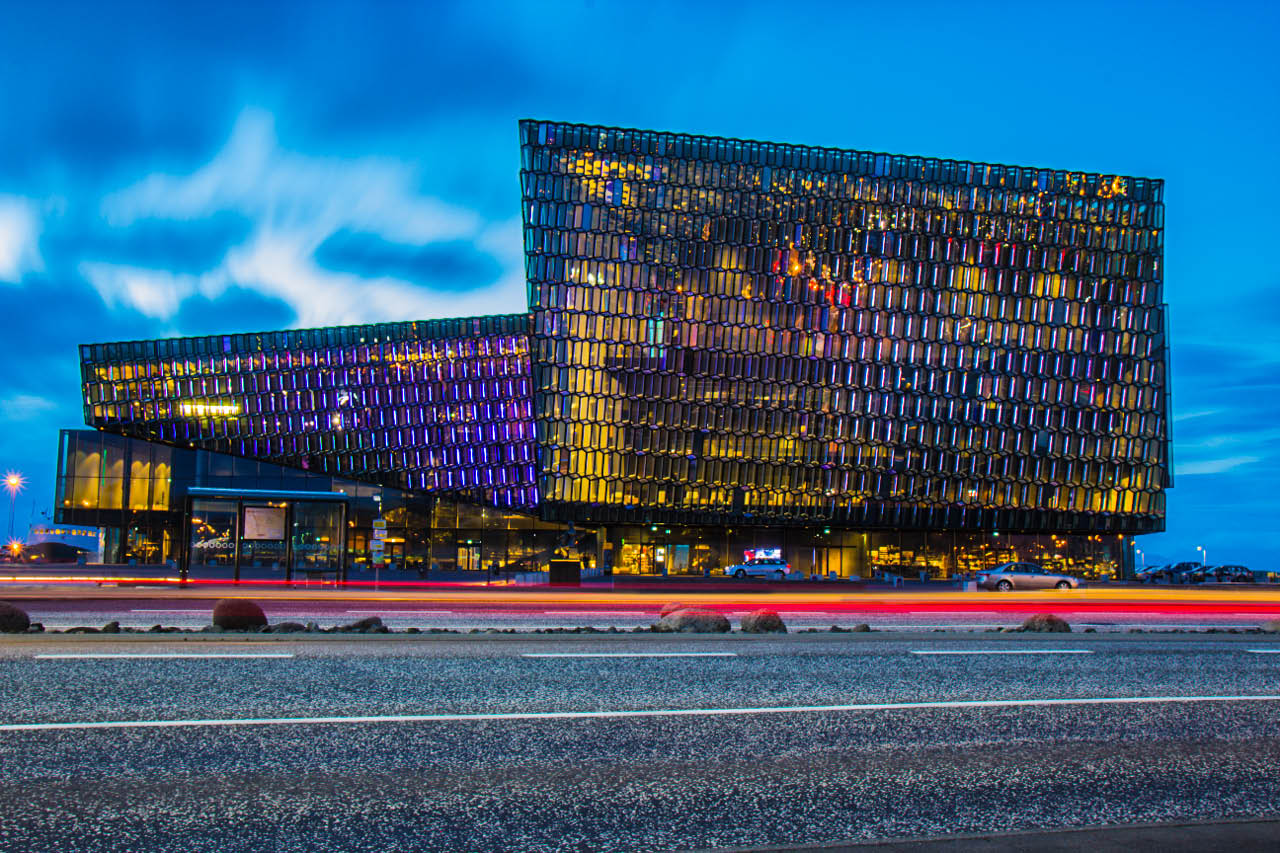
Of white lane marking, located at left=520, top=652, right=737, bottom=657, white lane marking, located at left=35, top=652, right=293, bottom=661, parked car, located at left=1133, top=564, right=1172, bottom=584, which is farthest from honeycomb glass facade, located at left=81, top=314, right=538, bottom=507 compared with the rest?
white lane marking, located at left=35, top=652, right=293, bottom=661

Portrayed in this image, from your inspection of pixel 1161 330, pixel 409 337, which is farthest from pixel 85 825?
pixel 1161 330

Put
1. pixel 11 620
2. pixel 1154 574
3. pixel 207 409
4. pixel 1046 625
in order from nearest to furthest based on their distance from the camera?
1. pixel 11 620
2. pixel 1046 625
3. pixel 207 409
4. pixel 1154 574

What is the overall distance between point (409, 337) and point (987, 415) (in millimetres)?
43213

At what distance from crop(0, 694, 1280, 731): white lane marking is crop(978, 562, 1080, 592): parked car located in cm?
3944

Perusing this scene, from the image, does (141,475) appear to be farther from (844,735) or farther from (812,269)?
(844,735)

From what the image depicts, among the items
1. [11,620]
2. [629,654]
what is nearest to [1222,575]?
[629,654]

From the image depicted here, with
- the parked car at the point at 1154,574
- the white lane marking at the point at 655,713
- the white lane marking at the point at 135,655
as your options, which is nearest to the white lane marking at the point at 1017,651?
the white lane marking at the point at 655,713

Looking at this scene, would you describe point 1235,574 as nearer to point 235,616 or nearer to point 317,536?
point 317,536

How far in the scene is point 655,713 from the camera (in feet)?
23.6

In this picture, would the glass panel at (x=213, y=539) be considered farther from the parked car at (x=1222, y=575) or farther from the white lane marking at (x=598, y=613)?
the parked car at (x=1222, y=575)

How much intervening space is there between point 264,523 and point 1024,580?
33123mm

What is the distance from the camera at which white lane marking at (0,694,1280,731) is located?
256 inches

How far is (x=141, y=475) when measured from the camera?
69125 millimetres

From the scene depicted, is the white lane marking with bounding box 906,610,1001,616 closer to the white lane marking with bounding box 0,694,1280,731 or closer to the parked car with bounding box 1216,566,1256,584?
the white lane marking with bounding box 0,694,1280,731
